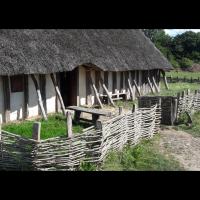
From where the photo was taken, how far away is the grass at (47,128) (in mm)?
10922

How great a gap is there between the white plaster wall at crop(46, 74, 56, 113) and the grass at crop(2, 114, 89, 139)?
3.99 ft

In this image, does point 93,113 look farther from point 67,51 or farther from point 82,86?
point 82,86

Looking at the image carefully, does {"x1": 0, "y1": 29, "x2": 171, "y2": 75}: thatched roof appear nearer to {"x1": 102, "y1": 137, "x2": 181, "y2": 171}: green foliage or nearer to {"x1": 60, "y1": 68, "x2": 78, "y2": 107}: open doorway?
{"x1": 60, "y1": 68, "x2": 78, "y2": 107}: open doorway

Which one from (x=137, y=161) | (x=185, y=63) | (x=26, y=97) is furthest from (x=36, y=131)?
(x=185, y=63)

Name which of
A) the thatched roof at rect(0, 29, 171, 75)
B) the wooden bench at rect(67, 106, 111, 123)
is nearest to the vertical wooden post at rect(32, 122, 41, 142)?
the thatched roof at rect(0, 29, 171, 75)

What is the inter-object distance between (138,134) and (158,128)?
196 cm

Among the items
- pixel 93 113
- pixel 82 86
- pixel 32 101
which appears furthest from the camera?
pixel 82 86

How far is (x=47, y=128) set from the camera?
11781 millimetres

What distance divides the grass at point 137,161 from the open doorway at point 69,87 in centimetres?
682

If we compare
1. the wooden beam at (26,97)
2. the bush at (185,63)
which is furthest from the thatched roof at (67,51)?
the bush at (185,63)

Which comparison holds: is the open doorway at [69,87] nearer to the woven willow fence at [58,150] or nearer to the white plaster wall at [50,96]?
the white plaster wall at [50,96]

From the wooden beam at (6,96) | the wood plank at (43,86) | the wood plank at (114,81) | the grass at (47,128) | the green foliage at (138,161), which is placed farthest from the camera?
the wood plank at (114,81)

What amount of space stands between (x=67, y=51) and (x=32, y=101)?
2710 millimetres
